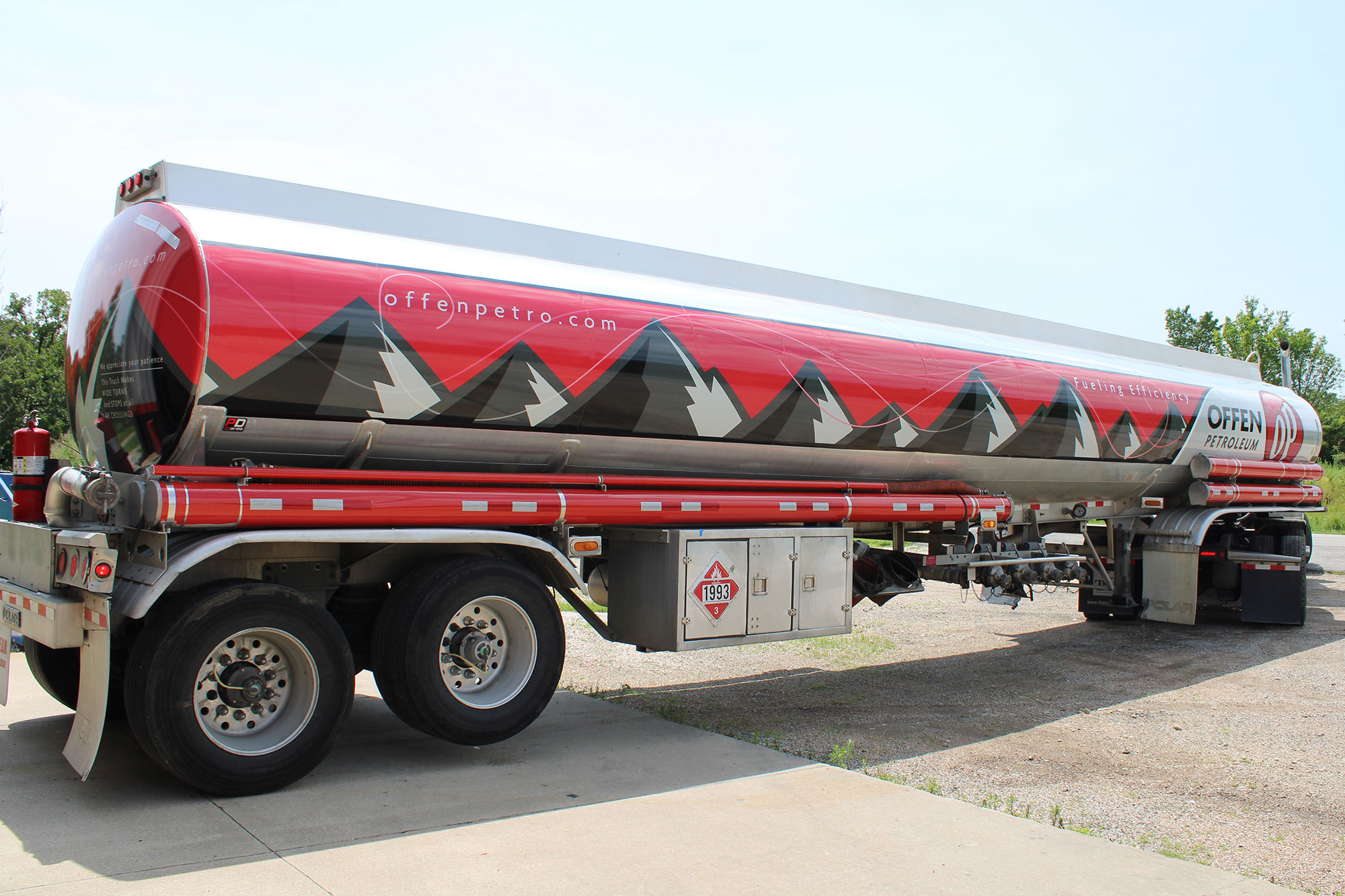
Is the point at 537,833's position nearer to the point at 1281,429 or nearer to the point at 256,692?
the point at 256,692

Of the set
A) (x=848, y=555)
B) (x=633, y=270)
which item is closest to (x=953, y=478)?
(x=848, y=555)

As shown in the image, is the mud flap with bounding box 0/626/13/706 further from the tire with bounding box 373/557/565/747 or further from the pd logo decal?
the pd logo decal

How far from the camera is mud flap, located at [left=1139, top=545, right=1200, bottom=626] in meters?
11.3

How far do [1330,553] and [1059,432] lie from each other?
56.8 feet

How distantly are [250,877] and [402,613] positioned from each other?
1.90 m

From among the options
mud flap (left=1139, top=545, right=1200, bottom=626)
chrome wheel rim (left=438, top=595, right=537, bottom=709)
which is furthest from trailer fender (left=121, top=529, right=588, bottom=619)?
mud flap (left=1139, top=545, right=1200, bottom=626)

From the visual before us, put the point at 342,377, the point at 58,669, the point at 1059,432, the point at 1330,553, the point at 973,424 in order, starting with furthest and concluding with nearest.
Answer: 1. the point at 1330,553
2. the point at 1059,432
3. the point at 973,424
4. the point at 58,669
5. the point at 342,377

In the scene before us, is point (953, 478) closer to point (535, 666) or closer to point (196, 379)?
point (535, 666)

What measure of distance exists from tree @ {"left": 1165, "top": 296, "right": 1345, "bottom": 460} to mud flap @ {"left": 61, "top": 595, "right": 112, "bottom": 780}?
2346 inches

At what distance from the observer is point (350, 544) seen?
5.92 m

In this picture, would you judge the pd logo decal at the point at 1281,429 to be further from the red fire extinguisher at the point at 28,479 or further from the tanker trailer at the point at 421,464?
the red fire extinguisher at the point at 28,479

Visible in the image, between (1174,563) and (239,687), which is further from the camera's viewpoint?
(1174,563)

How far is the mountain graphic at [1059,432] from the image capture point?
9.63 metres

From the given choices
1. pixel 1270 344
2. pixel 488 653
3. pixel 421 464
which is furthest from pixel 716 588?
pixel 1270 344
